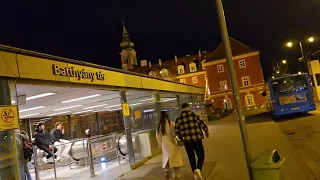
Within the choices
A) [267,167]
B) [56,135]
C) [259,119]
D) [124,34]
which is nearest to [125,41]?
[124,34]

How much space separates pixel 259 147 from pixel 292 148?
108cm

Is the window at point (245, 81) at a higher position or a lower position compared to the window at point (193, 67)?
lower

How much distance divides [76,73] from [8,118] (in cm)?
290

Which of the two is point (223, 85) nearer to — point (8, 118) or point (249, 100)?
point (249, 100)

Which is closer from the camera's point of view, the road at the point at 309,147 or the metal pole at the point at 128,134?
the road at the point at 309,147

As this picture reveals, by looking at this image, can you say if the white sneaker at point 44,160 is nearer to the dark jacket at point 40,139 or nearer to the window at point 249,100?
the dark jacket at point 40,139

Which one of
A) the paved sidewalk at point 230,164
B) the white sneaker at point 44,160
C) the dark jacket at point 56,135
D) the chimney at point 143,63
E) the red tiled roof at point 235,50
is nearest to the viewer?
the paved sidewalk at point 230,164

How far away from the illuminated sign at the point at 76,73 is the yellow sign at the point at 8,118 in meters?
1.82

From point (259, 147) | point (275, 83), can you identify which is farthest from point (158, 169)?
point (275, 83)

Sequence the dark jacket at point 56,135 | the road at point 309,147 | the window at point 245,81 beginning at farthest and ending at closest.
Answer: the window at point 245,81 < the dark jacket at point 56,135 < the road at point 309,147

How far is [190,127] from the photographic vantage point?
8070 millimetres

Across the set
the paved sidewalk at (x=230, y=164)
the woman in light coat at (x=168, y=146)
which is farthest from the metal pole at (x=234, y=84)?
the woman in light coat at (x=168, y=146)

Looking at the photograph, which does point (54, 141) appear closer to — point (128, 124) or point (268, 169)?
point (128, 124)

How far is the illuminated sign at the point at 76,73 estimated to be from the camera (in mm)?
7759
